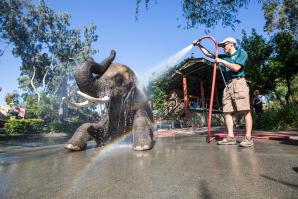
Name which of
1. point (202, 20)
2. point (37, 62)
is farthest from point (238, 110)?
point (37, 62)

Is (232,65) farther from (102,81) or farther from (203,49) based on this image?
(102,81)

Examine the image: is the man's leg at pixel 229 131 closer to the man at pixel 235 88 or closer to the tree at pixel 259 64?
the man at pixel 235 88

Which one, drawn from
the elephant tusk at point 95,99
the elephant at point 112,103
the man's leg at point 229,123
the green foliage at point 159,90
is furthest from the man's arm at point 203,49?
the green foliage at point 159,90

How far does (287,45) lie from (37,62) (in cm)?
3023

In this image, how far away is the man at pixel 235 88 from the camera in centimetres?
507

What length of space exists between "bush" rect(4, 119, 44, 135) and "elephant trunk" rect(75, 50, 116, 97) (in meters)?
21.7

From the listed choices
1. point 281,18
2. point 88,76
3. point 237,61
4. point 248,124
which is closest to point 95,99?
point 88,76

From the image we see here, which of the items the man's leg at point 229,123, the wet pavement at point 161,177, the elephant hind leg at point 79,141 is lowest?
the wet pavement at point 161,177

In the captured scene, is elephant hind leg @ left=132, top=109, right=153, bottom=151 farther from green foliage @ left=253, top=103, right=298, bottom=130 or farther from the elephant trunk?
green foliage @ left=253, top=103, right=298, bottom=130

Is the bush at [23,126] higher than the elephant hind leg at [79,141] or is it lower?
higher

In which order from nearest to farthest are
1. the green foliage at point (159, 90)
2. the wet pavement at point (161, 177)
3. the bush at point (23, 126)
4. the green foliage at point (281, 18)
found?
1. the wet pavement at point (161, 177)
2. the green foliage at point (281, 18)
3. the green foliage at point (159, 90)
4. the bush at point (23, 126)

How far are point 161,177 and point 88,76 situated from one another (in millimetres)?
2919

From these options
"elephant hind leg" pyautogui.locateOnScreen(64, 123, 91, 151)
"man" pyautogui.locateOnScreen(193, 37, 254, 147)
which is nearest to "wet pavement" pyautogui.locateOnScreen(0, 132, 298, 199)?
"man" pyautogui.locateOnScreen(193, 37, 254, 147)

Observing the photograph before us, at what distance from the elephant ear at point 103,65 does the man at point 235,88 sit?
205cm
